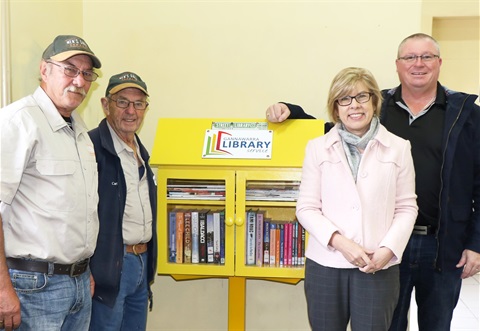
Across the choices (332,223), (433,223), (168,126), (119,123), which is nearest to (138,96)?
(119,123)

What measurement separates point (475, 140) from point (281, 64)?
1.33 meters

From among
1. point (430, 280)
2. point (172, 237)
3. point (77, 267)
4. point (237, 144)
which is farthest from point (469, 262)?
point (77, 267)

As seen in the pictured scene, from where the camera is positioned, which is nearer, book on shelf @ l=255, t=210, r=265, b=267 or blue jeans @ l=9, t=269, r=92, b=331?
blue jeans @ l=9, t=269, r=92, b=331

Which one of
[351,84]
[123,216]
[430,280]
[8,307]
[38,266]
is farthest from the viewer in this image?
[430,280]

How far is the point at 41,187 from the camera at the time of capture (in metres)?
1.63

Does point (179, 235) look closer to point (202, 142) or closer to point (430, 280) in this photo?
point (202, 142)

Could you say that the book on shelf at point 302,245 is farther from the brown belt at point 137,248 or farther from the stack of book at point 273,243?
the brown belt at point 137,248

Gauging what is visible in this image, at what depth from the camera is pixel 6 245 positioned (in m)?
1.57

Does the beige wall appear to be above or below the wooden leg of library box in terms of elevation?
above

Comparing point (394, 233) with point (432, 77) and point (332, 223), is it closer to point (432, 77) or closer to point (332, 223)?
point (332, 223)

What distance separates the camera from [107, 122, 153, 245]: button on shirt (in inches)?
85.0

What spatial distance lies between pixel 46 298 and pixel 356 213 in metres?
1.27

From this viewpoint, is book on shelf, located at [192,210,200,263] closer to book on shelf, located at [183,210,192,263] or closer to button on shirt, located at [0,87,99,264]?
book on shelf, located at [183,210,192,263]

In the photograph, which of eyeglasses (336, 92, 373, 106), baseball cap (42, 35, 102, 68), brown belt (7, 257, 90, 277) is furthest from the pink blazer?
baseball cap (42, 35, 102, 68)
